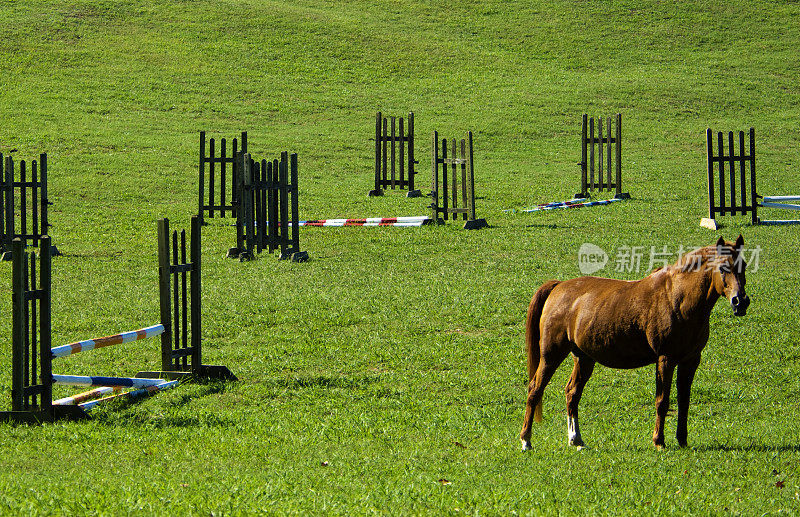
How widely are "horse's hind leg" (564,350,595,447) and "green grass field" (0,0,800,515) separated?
0.33 m

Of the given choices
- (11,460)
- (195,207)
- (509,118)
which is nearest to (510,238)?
(195,207)

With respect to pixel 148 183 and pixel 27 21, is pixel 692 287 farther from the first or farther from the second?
pixel 27 21

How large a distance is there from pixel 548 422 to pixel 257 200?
12.1 meters

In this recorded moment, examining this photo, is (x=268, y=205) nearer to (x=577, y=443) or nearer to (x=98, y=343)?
(x=98, y=343)

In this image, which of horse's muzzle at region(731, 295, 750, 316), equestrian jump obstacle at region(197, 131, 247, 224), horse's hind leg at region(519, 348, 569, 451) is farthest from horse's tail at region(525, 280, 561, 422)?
equestrian jump obstacle at region(197, 131, 247, 224)

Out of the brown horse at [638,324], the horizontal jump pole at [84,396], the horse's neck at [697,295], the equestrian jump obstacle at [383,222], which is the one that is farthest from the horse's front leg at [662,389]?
the equestrian jump obstacle at [383,222]

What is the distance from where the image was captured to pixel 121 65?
50875 mm

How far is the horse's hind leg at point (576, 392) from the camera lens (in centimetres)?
847

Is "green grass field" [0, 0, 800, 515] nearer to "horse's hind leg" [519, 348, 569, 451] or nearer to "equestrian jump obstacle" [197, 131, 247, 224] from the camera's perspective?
"horse's hind leg" [519, 348, 569, 451]

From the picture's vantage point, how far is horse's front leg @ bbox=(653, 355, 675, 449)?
317 inches

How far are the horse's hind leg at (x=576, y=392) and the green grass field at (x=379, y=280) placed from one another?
33cm

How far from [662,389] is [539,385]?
1116mm

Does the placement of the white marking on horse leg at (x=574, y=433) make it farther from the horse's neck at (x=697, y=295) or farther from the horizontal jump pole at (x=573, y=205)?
the horizontal jump pole at (x=573, y=205)

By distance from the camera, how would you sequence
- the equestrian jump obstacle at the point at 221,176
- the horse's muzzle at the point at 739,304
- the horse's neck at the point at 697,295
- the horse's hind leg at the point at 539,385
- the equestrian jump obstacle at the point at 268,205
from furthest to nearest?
the equestrian jump obstacle at the point at 221,176
the equestrian jump obstacle at the point at 268,205
the horse's hind leg at the point at 539,385
the horse's neck at the point at 697,295
the horse's muzzle at the point at 739,304
